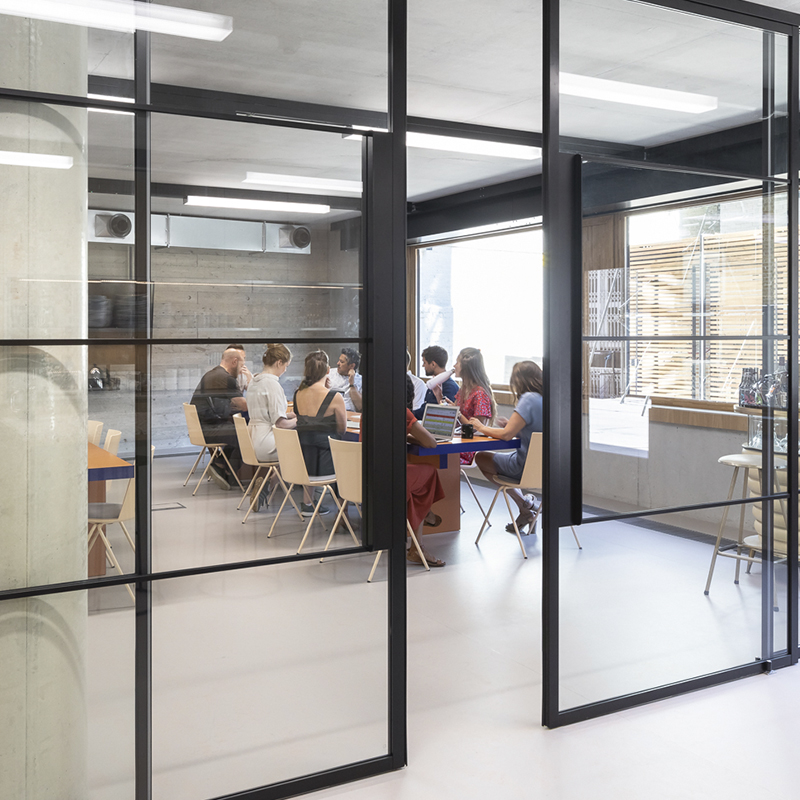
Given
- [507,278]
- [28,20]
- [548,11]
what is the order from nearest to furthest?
[28,20] → [548,11] → [507,278]

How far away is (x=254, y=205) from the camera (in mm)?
2398

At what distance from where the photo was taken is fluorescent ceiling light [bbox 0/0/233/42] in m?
2.10

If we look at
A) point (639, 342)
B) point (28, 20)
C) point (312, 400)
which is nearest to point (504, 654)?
point (639, 342)

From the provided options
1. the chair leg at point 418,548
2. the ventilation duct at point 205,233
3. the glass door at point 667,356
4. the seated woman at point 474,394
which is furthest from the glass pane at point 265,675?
the seated woman at point 474,394

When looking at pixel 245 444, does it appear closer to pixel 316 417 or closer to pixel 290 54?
pixel 316 417

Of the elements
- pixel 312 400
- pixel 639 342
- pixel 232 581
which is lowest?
pixel 232 581

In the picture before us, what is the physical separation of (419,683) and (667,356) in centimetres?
171

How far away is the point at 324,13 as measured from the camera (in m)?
2.52

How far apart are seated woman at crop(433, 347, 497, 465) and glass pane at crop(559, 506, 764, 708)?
10.8 feet

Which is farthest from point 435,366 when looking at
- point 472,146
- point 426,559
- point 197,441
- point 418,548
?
point 197,441

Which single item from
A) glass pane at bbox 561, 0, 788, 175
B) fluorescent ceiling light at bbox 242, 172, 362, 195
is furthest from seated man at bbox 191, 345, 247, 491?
glass pane at bbox 561, 0, 788, 175

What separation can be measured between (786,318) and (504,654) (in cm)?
199

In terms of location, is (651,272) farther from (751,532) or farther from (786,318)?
(751,532)

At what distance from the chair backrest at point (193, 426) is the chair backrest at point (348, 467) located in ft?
1.39
